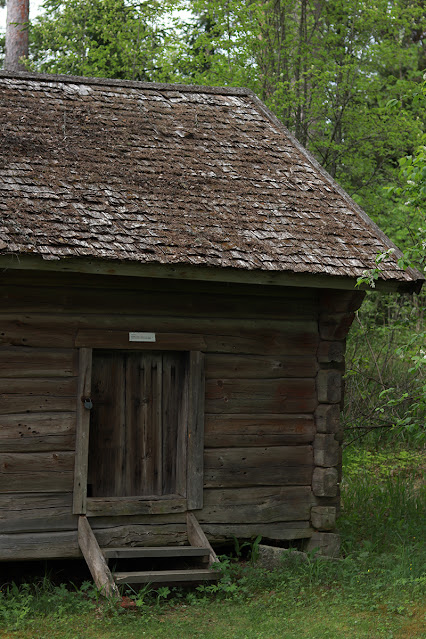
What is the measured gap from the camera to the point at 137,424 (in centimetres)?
779

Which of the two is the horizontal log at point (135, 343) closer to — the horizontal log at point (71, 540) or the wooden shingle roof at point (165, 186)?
the wooden shingle roof at point (165, 186)

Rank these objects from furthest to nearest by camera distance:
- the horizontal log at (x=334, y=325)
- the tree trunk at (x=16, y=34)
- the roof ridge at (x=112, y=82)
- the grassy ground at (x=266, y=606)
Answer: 1. the tree trunk at (x=16, y=34)
2. the roof ridge at (x=112, y=82)
3. the horizontal log at (x=334, y=325)
4. the grassy ground at (x=266, y=606)

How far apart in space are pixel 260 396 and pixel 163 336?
3.88 feet

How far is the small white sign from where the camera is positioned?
7453 millimetres

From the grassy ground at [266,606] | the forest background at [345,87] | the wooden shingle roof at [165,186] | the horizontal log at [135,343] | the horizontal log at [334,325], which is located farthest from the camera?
the forest background at [345,87]

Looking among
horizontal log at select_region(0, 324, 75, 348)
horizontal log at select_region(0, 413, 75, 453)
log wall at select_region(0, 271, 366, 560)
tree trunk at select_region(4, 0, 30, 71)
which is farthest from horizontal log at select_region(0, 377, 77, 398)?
tree trunk at select_region(4, 0, 30, 71)

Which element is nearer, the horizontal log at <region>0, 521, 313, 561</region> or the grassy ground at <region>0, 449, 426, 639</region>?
the grassy ground at <region>0, 449, 426, 639</region>

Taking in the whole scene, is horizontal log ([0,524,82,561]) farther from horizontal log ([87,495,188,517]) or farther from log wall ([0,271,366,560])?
horizontal log ([87,495,188,517])

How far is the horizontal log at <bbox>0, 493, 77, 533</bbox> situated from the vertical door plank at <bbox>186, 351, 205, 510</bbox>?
44.8 inches

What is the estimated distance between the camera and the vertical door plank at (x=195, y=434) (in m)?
7.62

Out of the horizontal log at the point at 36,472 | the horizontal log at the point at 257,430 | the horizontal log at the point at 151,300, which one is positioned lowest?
the horizontal log at the point at 36,472

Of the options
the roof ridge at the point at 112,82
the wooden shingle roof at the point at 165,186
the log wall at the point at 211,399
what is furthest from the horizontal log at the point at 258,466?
the roof ridge at the point at 112,82

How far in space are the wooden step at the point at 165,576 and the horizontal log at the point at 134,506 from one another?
0.69 metres

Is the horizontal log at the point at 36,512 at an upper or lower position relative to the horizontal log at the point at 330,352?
lower
